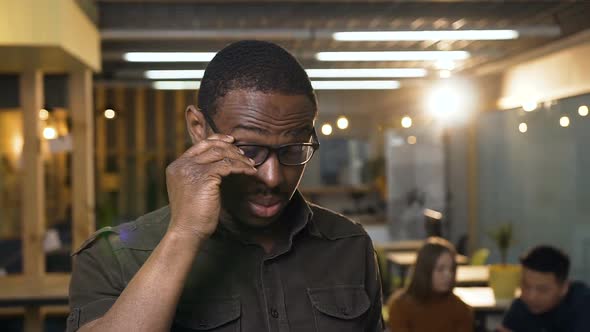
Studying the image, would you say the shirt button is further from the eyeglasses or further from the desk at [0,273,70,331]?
the desk at [0,273,70,331]

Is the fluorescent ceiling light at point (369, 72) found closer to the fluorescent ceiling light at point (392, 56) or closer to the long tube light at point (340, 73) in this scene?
the long tube light at point (340, 73)

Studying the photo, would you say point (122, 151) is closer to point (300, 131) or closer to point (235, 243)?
point (235, 243)

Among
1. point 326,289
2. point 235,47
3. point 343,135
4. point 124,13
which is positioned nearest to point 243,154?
point 235,47

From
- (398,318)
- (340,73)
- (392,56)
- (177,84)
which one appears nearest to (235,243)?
(398,318)

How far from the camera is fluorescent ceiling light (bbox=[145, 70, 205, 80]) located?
914cm

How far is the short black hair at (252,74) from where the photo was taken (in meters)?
1.51

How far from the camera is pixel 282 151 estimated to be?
1495mm

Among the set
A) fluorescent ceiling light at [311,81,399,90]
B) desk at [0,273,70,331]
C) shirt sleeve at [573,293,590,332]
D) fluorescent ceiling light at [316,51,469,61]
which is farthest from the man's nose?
fluorescent ceiling light at [311,81,399,90]

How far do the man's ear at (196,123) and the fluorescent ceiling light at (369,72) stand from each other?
25.1 ft

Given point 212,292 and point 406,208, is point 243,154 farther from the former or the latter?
point 406,208

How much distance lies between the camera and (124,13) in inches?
245

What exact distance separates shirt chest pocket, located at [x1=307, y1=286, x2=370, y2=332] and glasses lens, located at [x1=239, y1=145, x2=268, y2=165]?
325 millimetres

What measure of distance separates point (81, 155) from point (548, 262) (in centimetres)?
427

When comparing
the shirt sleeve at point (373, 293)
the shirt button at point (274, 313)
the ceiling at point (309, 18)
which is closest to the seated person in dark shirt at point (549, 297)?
the ceiling at point (309, 18)
